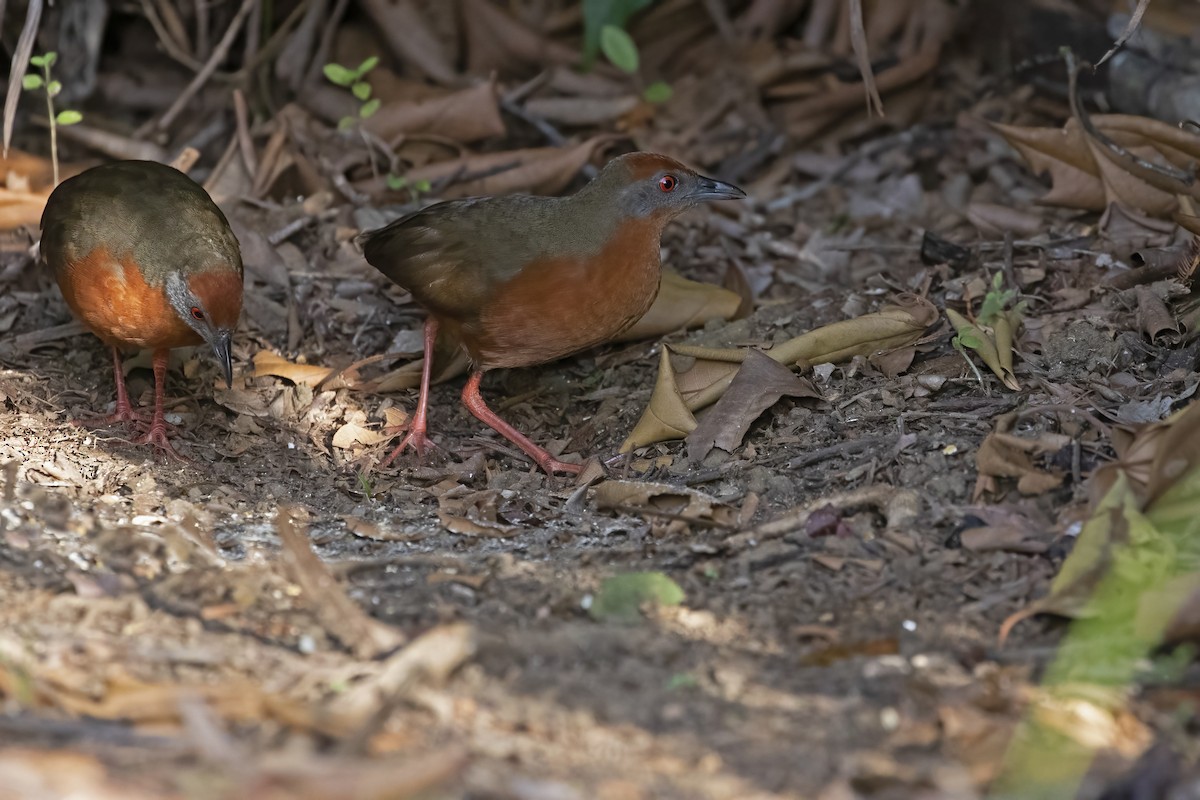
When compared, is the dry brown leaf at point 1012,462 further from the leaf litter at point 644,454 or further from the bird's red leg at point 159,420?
the bird's red leg at point 159,420

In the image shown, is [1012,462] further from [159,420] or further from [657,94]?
[657,94]

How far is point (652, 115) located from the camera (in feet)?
22.7

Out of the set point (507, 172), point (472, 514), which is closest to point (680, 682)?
point (472, 514)

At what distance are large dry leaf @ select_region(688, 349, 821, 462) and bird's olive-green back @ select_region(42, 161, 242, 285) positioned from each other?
1987mm

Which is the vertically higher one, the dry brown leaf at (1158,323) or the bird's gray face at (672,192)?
the bird's gray face at (672,192)

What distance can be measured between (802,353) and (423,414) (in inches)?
63.2

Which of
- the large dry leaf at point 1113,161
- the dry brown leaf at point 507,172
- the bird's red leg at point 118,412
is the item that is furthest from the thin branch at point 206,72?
the large dry leaf at point 1113,161

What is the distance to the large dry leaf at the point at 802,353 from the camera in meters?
4.90

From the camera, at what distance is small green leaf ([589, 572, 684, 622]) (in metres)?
3.36

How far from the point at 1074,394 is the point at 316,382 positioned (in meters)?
3.08

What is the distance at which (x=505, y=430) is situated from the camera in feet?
17.0

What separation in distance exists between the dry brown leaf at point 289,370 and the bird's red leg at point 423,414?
441 mm

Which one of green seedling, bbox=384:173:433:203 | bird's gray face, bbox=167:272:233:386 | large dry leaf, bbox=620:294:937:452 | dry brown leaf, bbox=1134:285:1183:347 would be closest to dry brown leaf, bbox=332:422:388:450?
bird's gray face, bbox=167:272:233:386

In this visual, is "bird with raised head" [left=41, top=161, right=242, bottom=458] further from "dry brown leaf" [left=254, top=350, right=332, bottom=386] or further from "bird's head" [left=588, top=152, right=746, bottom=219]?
"bird's head" [left=588, top=152, right=746, bottom=219]
